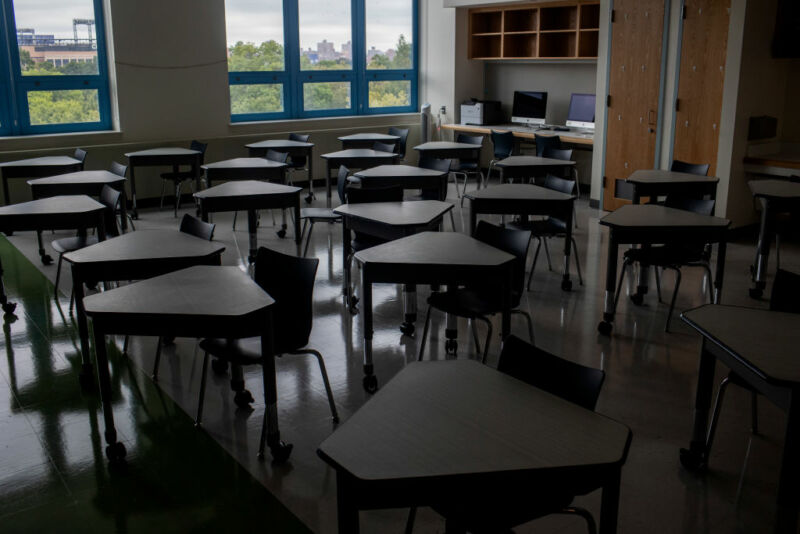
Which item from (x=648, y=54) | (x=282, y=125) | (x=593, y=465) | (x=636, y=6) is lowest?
(x=593, y=465)

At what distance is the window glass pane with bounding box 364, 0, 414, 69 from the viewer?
1109 centimetres

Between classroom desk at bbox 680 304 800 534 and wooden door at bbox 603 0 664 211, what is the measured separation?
4.67 m

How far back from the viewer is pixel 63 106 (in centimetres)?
862

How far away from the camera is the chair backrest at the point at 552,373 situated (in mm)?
2270

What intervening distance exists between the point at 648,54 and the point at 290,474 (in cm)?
635

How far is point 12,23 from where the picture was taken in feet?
26.5

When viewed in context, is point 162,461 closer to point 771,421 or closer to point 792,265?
point 771,421

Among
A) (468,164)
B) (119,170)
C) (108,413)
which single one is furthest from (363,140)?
(108,413)

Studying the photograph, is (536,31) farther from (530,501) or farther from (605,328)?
(530,501)

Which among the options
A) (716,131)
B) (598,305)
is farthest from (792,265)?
(598,305)

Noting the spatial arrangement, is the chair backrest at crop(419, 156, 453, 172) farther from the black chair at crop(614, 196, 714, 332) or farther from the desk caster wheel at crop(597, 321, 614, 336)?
the desk caster wheel at crop(597, 321, 614, 336)

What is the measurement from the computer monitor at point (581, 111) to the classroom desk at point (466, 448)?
299 inches

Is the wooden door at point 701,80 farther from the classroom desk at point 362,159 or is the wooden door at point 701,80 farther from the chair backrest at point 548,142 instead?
the classroom desk at point 362,159

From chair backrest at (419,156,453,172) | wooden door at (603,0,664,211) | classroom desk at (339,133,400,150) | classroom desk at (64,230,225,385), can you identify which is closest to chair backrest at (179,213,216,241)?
classroom desk at (64,230,225,385)
